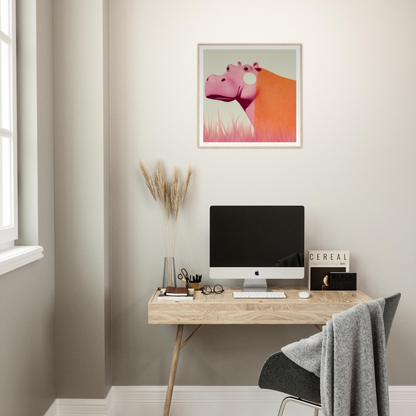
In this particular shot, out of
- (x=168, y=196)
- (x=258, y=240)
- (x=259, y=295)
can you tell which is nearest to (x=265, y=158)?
(x=258, y=240)

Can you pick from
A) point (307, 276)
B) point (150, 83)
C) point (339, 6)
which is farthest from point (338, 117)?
point (150, 83)

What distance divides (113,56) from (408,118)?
1825mm

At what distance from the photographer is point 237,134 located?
229 centimetres

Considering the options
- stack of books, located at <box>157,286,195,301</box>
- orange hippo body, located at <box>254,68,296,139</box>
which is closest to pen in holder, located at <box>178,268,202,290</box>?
stack of books, located at <box>157,286,195,301</box>

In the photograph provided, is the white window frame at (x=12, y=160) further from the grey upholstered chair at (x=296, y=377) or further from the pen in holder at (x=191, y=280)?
the grey upholstered chair at (x=296, y=377)

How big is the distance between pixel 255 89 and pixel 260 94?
0.14 feet

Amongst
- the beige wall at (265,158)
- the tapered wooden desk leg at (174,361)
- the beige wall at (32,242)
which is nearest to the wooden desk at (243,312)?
the tapered wooden desk leg at (174,361)

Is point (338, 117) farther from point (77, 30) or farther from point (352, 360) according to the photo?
point (77, 30)

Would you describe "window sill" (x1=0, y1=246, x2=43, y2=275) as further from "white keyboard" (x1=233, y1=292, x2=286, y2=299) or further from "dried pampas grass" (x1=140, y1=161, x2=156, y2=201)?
"white keyboard" (x1=233, y1=292, x2=286, y2=299)

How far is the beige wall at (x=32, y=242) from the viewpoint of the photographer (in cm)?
164

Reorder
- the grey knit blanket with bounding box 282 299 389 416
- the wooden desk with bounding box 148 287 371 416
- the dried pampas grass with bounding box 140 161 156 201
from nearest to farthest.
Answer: the grey knit blanket with bounding box 282 299 389 416
the wooden desk with bounding box 148 287 371 416
the dried pampas grass with bounding box 140 161 156 201

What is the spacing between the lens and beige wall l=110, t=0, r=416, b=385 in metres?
2.27

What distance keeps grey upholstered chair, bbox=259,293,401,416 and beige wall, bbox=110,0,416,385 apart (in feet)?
2.37

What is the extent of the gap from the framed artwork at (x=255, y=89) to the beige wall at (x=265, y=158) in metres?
0.06
